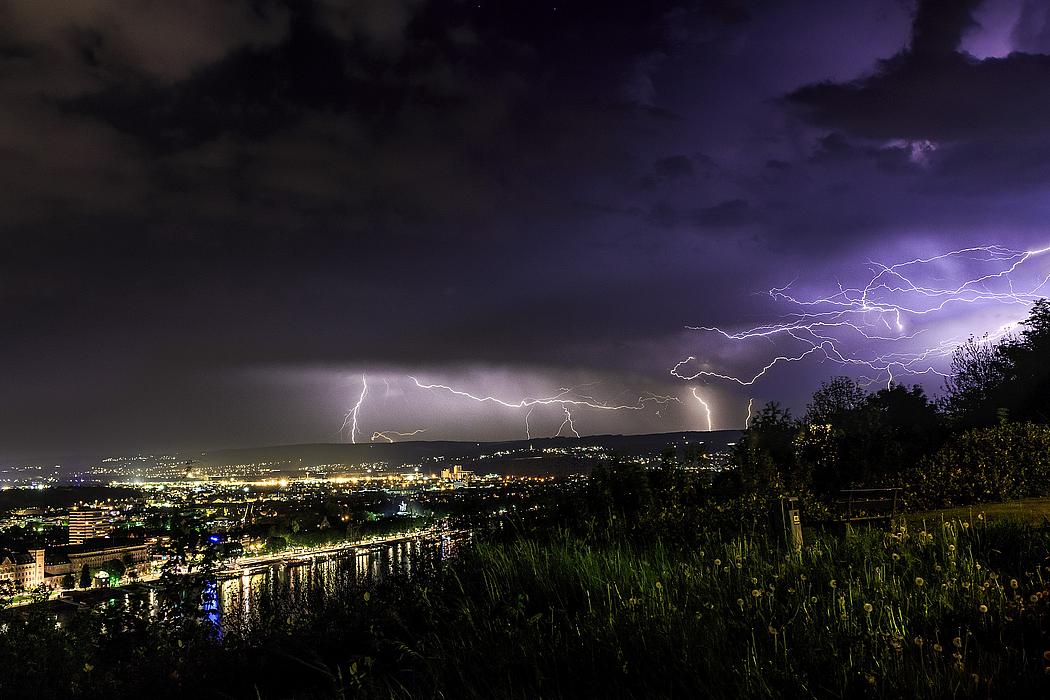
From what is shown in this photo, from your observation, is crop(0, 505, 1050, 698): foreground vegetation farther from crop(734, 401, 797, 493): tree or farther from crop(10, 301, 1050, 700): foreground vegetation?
crop(734, 401, 797, 493): tree

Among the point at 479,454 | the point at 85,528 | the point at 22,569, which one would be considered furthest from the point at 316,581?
the point at 479,454

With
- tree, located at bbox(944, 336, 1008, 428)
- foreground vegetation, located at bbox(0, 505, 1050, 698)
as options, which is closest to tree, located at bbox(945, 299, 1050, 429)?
tree, located at bbox(944, 336, 1008, 428)

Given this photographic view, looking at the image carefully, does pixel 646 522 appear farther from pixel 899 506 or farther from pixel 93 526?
pixel 93 526

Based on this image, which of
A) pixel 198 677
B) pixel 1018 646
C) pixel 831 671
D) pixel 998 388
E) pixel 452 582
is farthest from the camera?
pixel 998 388

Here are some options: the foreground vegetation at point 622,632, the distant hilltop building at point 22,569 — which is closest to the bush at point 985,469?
the foreground vegetation at point 622,632

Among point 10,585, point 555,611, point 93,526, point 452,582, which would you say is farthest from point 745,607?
point 93,526

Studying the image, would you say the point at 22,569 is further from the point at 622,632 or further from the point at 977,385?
the point at 977,385

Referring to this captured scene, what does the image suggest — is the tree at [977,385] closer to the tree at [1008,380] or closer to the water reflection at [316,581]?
the tree at [1008,380]
